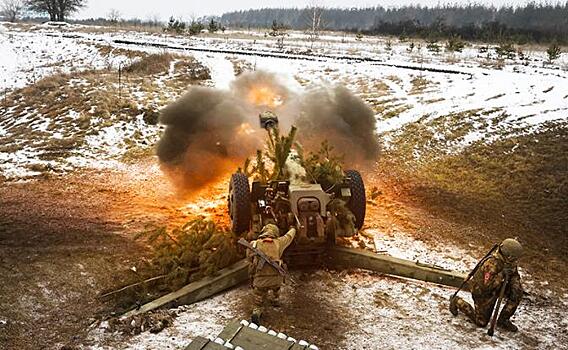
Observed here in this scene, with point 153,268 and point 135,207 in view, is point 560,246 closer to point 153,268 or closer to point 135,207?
point 153,268

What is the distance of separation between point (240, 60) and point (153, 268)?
64.3 feet

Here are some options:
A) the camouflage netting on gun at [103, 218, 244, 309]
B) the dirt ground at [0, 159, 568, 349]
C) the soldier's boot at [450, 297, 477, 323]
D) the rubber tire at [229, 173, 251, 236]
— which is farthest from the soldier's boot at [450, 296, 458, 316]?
the rubber tire at [229, 173, 251, 236]

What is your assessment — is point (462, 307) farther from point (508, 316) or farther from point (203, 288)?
point (203, 288)

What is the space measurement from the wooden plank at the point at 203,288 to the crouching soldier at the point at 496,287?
304 cm

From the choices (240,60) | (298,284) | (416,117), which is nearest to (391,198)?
(298,284)

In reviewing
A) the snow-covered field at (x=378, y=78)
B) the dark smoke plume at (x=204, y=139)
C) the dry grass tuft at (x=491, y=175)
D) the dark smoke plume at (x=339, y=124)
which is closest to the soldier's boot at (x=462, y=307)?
the dry grass tuft at (x=491, y=175)

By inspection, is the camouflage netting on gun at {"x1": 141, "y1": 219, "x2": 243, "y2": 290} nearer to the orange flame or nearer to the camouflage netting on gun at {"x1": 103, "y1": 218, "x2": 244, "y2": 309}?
the camouflage netting on gun at {"x1": 103, "y1": 218, "x2": 244, "y2": 309}

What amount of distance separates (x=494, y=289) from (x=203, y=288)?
142 inches

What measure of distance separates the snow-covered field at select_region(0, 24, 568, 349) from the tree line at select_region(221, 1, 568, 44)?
36.9ft

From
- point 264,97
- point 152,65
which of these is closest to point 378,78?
point 152,65

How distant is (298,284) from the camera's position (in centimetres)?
755

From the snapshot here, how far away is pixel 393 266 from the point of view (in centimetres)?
771

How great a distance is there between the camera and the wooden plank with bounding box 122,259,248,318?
6.66 metres

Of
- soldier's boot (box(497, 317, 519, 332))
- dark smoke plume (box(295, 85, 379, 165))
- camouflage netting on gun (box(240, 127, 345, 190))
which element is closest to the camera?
soldier's boot (box(497, 317, 519, 332))
